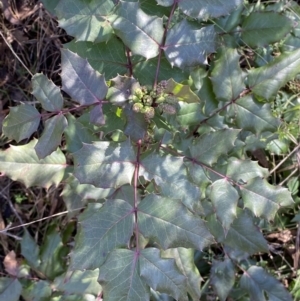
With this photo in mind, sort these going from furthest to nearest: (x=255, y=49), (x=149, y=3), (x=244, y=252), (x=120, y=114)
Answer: (x=255, y=49)
(x=244, y=252)
(x=149, y=3)
(x=120, y=114)

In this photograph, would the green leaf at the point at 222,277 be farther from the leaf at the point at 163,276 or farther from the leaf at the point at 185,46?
the leaf at the point at 185,46

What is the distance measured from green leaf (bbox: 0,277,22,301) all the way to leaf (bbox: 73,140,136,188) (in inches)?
36.5

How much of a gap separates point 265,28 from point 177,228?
856mm

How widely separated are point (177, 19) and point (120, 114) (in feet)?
1.46

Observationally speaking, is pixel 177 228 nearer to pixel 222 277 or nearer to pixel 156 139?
pixel 156 139

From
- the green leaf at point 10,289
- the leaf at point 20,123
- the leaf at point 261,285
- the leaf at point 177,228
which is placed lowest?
the leaf at point 261,285

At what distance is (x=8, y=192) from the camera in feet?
7.18

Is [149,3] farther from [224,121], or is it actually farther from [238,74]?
[224,121]

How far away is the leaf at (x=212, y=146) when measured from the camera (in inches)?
53.9

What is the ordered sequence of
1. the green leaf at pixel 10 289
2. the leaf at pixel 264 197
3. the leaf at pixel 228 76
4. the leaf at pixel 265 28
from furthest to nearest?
the green leaf at pixel 10 289, the leaf at pixel 265 28, the leaf at pixel 228 76, the leaf at pixel 264 197

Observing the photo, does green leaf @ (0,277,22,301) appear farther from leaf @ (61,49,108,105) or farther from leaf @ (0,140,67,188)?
leaf @ (61,49,108,105)

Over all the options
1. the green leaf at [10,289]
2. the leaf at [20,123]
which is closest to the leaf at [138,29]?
the leaf at [20,123]

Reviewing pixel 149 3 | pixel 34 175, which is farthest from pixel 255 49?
pixel 34 175

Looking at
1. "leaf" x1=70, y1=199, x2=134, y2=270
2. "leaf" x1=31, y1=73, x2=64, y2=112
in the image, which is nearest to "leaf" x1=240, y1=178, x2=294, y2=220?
"leaf" x1=70, y1=199, x2=134, y2=270
